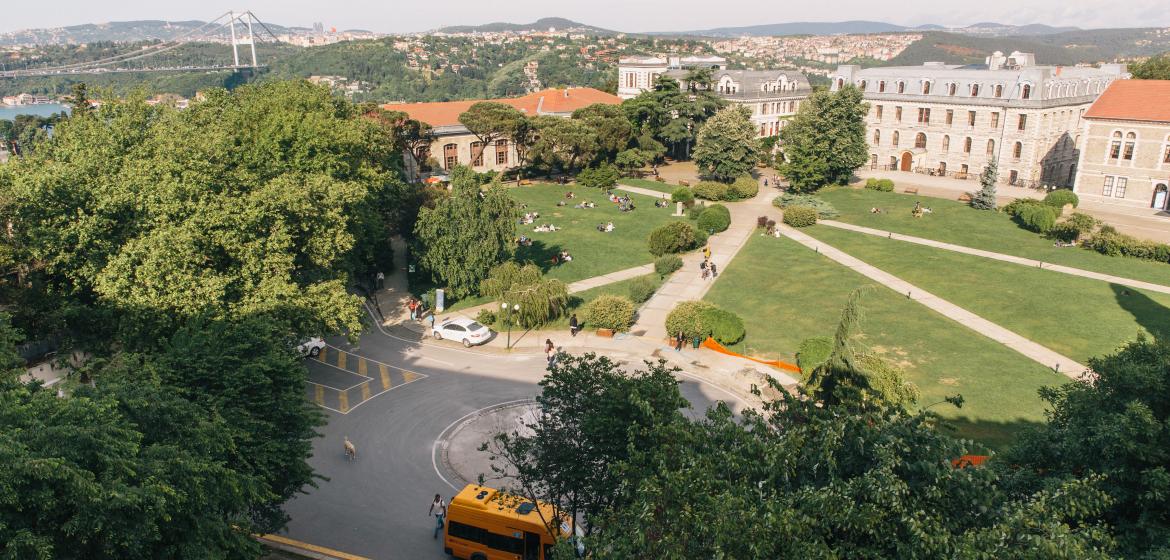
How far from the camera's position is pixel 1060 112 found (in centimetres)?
7138

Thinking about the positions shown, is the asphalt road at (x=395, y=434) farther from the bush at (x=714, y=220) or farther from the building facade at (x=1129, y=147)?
the building facade at (x=1129, y=147)

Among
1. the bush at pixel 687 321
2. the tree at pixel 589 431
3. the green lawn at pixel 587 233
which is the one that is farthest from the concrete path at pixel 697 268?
the tree at pixel 589 431

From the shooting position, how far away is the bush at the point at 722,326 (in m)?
34.8

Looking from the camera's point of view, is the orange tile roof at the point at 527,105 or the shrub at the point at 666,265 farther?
the orange tile roof at the point at 527,105

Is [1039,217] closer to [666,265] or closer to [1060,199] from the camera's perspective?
[1060,199]

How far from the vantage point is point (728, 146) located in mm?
68375

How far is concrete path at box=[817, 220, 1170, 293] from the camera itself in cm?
4136

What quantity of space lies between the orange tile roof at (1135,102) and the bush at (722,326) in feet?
158

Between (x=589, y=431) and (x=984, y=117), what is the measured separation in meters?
72.5

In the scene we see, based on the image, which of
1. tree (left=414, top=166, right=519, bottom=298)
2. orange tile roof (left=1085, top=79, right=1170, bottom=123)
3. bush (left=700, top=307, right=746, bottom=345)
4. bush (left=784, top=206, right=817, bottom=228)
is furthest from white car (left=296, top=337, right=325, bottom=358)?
orange tile roof (left=1085, top=79, right=1170, bottom=123)

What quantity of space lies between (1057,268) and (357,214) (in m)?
41.6

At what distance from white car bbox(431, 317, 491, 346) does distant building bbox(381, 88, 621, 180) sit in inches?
1494

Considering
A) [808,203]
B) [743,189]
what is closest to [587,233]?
[743,189]

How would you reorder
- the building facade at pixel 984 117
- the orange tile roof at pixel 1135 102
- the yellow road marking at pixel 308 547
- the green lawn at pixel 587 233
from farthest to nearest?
the building facade at pixel 984 117 < the orange tile roof at pixel 1135 102 < the green lawn at pixel 587 233 < the yellow road marking at pixel 308 547
